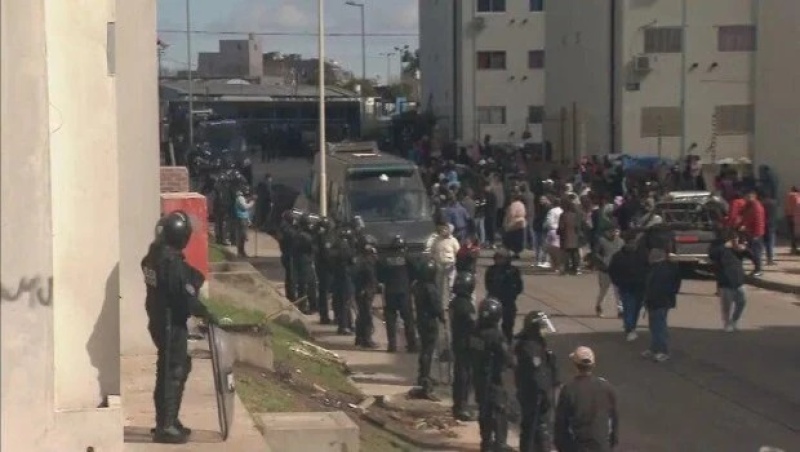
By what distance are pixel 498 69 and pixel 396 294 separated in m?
46.8

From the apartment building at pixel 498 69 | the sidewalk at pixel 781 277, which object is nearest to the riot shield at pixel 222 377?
the sidewalk at pixel 781 277

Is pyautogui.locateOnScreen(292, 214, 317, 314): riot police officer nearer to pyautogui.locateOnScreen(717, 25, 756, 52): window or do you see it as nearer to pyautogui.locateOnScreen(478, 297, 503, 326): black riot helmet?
pyautogui.locateOnScreen(478, 297, 503, 326): black riot helmet

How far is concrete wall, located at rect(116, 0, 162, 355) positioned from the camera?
575 inches

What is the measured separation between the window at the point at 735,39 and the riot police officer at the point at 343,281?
77.2 feet

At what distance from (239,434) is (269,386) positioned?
3306mm

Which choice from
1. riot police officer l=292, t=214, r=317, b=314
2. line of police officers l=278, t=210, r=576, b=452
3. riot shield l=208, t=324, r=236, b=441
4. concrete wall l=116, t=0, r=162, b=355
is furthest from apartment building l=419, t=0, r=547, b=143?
riot shield l=208, t=324, r=236, b=441

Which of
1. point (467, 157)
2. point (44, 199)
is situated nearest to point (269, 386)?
point (44, 199)

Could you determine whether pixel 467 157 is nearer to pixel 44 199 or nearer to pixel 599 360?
pixel 599 360

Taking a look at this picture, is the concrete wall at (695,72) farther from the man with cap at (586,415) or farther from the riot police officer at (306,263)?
the man with cap at (586,415)

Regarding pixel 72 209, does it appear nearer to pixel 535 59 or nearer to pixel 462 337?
pixel 462 337

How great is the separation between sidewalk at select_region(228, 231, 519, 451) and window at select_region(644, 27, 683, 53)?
2175 cm

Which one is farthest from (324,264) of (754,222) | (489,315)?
(489,315)

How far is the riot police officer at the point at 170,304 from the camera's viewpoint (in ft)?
32.1

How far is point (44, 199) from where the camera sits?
25.3 ft
